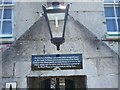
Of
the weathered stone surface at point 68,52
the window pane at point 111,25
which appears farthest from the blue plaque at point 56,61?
the window pane at point 111,25

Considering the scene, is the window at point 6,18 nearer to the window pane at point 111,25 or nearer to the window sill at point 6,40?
the window sill at point 6,40

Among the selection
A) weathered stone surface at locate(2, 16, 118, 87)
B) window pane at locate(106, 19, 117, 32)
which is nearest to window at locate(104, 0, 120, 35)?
window pane at locate(106, 19, 117, 32)

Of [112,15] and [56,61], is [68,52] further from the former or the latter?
[112,15]

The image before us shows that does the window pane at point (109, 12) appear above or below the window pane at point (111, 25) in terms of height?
above

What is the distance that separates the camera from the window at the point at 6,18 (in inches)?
189

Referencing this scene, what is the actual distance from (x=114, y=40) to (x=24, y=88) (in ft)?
6.16

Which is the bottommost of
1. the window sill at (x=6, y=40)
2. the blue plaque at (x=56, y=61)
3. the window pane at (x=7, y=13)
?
the blue plaque at (x=56, y=61)

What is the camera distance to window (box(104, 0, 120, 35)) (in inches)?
192

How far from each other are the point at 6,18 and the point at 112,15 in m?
2.10

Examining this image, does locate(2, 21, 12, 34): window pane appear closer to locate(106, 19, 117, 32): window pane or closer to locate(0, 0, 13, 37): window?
locate(0, 0, 13, 37): window

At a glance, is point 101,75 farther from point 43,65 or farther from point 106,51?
point 43,65

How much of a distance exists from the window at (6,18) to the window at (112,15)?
190cm

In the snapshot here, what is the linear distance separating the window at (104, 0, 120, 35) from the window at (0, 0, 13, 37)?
1.90 metres

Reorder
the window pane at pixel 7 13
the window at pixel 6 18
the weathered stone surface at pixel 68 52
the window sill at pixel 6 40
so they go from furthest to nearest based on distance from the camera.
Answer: the window pane at pixel 7 13, the window at pixel 6 18, the window sill at pixel 6 40, the weathered stone surface at pixel 68 52
